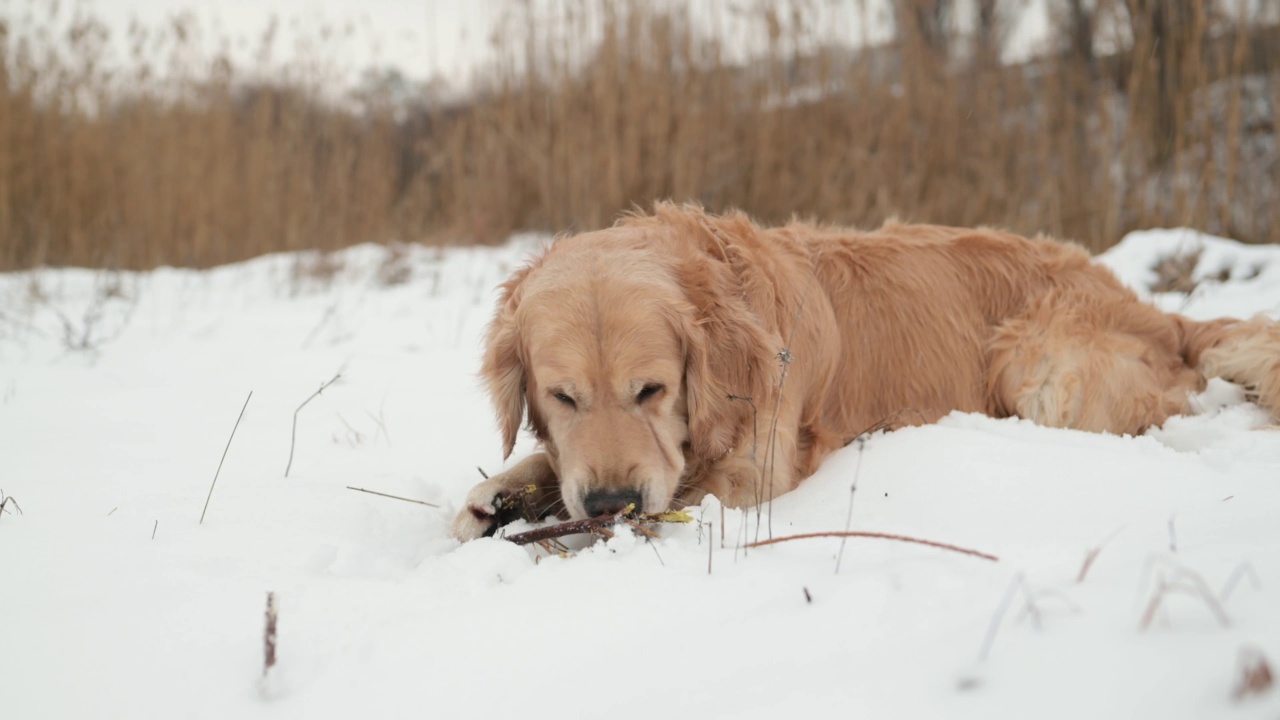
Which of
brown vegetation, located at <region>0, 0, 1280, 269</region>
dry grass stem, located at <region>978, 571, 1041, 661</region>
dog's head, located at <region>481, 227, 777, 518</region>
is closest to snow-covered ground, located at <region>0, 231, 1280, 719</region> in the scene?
dry grass stem, located at <region>978, 571, 1041, 661</region>

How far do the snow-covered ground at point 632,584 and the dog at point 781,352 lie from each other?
0.19 m

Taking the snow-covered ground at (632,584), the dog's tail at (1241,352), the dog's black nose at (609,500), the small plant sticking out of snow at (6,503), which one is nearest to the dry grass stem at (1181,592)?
the snow-covered ground at (632,584)

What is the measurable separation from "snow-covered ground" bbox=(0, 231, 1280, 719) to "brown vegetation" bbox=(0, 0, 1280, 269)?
4.08 metres

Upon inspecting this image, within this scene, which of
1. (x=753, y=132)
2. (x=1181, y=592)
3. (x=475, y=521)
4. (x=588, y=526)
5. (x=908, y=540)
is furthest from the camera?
(x=753, y=132)

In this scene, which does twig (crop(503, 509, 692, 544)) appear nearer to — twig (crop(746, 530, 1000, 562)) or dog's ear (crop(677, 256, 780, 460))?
A: twig (crop(746, 530, 1000, 562))

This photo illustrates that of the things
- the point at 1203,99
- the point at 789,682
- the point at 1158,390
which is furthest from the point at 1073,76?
the point at 789,682

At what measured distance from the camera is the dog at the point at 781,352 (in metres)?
2.24

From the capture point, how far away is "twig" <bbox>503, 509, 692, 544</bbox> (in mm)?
1940

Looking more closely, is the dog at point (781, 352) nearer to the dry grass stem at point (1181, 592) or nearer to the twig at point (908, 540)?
the twig at point (908, 540)

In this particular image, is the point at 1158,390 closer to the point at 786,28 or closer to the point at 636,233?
the point at 636,233

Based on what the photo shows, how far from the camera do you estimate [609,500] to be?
6.70 ft

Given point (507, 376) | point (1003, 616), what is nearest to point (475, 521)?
point (507, 376)

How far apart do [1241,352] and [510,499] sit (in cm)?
265

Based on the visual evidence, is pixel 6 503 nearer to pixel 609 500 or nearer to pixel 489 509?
pixel 489 509
